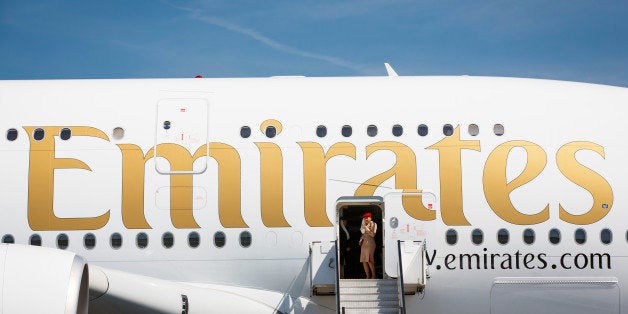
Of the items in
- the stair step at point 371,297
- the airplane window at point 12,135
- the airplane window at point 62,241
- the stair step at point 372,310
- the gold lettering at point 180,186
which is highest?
the airplane window at point 12,135

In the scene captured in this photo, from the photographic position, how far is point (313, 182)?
1384cm

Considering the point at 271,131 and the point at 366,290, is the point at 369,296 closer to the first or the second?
the point at 366,290

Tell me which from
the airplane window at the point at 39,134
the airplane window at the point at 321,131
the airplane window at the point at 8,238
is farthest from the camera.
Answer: the airplane window at the point at 39,134

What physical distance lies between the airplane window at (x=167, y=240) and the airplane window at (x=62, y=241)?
4.80ft

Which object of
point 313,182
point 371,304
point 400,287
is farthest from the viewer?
point 313,182

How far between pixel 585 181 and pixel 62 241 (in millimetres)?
7947

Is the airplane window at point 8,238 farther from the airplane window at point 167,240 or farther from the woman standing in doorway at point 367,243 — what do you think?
the woman standing in doorway at point 367,243

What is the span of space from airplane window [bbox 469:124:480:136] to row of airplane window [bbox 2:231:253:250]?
12.2 ft

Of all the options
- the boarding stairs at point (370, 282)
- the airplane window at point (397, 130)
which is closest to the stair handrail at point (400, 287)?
the boarding stairs at point (370, 282)

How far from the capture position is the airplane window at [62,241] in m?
13.9

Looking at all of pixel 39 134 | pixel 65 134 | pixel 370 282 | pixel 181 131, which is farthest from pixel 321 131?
pixel 39 134

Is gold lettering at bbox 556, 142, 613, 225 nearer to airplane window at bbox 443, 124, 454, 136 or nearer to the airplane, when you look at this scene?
the airplane

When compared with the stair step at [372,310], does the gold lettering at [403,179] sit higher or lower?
higher

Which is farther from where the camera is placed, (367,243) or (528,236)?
(367,243)
